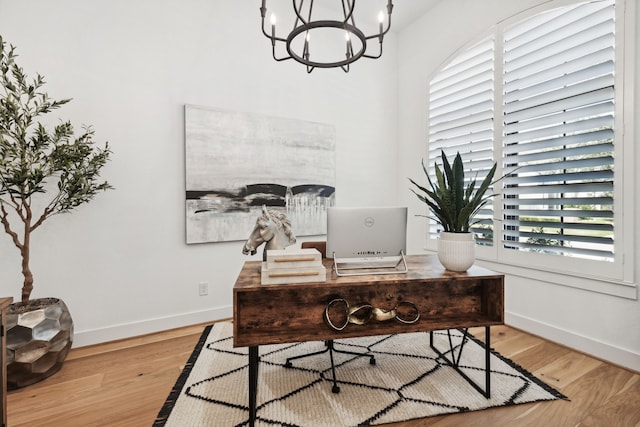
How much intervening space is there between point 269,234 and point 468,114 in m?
2.47

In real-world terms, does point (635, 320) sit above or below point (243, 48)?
below

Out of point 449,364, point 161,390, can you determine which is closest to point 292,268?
point 161,390

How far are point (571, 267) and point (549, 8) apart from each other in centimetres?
192

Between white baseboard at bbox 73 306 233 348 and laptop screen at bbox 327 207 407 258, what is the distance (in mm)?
1740

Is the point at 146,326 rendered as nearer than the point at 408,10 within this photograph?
Yes

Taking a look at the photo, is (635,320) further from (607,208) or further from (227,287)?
(227,287)

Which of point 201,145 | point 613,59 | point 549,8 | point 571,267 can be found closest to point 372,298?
point 571,267

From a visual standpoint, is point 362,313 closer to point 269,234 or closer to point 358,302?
point 358,302

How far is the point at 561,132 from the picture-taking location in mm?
2291

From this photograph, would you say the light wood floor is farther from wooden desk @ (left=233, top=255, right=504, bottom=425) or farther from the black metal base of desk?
wooden desk @ (left=233, top=255, right=504, bottom=425)

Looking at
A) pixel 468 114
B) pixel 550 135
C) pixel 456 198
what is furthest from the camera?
pixel 468 114

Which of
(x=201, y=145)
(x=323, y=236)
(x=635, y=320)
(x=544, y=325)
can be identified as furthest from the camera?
(x=323, y=236)

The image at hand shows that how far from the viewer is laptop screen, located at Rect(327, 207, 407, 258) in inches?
62.7

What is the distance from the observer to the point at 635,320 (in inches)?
78.7
